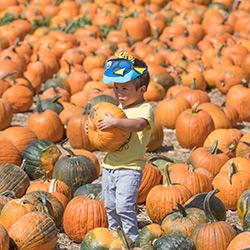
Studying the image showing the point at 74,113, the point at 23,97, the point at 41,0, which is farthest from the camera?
the point at 41,0

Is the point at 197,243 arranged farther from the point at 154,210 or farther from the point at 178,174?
the point at 178,174

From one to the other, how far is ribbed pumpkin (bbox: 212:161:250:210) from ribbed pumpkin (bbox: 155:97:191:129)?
2.56 meters

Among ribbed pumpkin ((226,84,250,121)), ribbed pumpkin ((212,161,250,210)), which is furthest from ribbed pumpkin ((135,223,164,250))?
ribbed pumpkin ((226,84,250,121))

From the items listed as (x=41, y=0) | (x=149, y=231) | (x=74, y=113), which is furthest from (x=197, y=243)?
(x=41, y=0)

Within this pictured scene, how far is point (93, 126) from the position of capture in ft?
17.6

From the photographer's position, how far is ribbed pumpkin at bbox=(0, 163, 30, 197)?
6543 mm

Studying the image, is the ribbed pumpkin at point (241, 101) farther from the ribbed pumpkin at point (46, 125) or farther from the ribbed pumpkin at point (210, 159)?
the ribbed pumpkin at point (46, 125)

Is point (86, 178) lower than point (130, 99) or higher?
lower

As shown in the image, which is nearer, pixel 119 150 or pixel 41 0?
pixel 119 150

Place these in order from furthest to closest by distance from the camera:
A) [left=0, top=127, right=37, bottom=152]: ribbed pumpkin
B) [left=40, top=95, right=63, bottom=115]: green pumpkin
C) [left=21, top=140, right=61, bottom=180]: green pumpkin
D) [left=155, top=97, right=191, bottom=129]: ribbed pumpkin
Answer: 1. [left=40, top=95, right=63, bottom=115]: green pumpkin
2. [left=155, top=97, right=191, bottom=129]: ribbed pumpkin
3. [left=0, top=127, right=37, bottom=152]: ribbed pumpkin
4. [left=21, top=140, right=61, bottom=180]: green pumpkin

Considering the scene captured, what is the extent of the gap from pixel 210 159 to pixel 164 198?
1.26 meters

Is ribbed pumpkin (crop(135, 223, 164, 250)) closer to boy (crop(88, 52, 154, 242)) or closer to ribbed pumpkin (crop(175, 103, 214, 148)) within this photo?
boy (crop(88, 52, 154, 242))

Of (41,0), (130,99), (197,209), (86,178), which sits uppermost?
(130,99)

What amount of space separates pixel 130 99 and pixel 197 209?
3.43 feet
